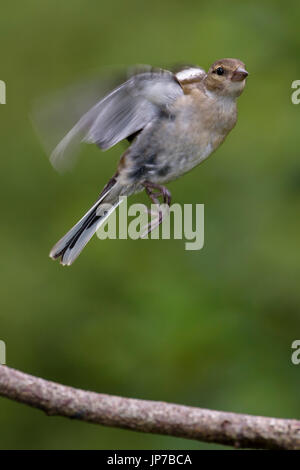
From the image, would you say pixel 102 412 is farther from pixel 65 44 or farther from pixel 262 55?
pixel 65 44

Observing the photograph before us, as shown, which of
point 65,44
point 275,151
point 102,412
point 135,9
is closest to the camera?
point 102,412

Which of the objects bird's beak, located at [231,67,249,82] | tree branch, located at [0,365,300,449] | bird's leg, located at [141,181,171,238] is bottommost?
tree branch, located at [0,365,300,449]

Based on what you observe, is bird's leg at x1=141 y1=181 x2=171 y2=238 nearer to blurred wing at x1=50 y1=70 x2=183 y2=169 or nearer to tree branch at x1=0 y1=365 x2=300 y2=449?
blurred wing at x1=50 y1=70 x2=183 y2=169

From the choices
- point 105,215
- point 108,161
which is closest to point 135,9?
point 108,161

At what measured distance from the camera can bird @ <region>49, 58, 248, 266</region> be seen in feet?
9.43

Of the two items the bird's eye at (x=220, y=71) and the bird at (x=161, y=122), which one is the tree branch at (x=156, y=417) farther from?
the bird's eye at (x=220, y=71)

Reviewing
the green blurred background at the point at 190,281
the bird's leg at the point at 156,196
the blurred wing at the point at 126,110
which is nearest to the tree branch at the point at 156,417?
the bird's leg at the point at 156,196

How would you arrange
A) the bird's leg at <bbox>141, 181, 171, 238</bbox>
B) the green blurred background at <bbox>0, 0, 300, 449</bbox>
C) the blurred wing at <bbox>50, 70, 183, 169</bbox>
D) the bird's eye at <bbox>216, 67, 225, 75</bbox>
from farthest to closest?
the green blurred background at <bbox>0, 0, 300, 449</bbox>, the bird's eye at <bbox>216, 67, 225, 75</bbox>, the blurred wing at <bbox>50, 70, 183, 169</bbox>, the bird's leg at <bbox>141, 181, 171, 238</bbox>

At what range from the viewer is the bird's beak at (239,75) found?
287 centimetres

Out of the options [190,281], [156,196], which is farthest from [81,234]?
[190,281]

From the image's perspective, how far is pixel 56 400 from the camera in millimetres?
2570

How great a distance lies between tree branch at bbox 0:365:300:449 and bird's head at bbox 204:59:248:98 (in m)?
1.12

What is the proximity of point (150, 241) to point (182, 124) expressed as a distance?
1628 millimetres

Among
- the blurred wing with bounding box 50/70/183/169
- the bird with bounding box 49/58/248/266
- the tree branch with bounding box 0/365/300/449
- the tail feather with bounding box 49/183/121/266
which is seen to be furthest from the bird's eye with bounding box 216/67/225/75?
the tree branch with bounding box 0/365/300/449
